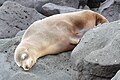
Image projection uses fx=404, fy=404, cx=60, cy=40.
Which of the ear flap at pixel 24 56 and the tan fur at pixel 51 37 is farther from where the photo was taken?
the tan fur at pixel 51 37

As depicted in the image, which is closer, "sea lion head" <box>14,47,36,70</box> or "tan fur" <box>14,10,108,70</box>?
"sea lion head" <box>14,47,36,70</box>

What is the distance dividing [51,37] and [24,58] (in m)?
0.56

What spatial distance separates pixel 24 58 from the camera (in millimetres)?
4586

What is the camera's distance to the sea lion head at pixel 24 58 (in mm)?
4586

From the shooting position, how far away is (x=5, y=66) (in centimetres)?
483

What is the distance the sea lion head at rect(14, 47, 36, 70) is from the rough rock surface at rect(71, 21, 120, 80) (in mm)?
539

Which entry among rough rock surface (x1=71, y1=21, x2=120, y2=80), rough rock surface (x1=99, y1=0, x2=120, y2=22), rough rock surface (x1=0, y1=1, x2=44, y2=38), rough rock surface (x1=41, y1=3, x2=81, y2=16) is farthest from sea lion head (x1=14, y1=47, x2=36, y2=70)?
rough rock surface (x1=99, y1=0, x2=120, y2=22)

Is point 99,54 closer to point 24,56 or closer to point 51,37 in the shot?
point 24,56

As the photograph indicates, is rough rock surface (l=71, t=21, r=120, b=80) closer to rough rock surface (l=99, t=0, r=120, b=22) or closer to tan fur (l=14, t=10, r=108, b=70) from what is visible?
tan fur (l=14, t=10, r=108, b=70)

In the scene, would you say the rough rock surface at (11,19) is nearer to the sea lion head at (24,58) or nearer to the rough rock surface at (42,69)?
the rough rock surface at (42,69)

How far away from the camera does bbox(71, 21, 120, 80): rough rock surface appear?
154 inches

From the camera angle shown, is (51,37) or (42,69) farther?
(51,37)

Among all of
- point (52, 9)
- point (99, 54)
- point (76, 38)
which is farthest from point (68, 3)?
point (99, 54)

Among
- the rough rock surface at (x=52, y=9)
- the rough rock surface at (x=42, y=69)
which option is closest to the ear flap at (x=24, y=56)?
the rough rock surface at (x=42, y=69)
